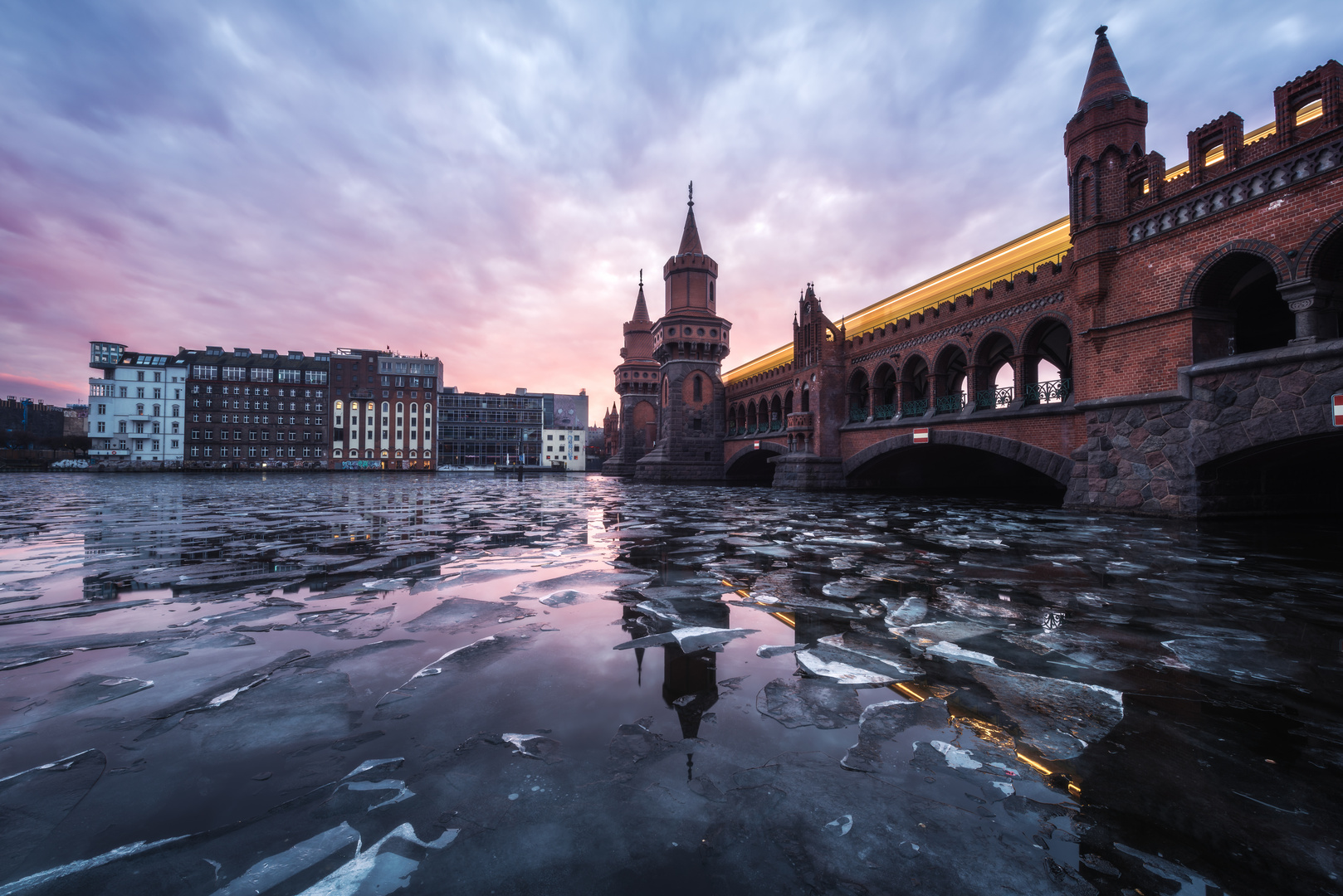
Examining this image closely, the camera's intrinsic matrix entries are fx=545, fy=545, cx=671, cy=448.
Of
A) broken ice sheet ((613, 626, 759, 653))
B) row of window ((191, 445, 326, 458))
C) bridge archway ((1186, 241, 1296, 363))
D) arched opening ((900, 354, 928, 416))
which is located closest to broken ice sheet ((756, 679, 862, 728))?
broken ice sheet ((613, 626, 759, 653))

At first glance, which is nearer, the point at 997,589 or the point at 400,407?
the point at 997,589

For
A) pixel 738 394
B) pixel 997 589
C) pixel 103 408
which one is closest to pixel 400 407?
pixel 103 408

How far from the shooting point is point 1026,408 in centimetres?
1544

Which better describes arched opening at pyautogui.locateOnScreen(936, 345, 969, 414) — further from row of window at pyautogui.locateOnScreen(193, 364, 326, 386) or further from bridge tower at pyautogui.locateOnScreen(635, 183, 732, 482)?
row of window at pyautogui.locateOnScreen(193, 364, 326, 386)

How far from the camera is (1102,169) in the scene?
43.0 ft

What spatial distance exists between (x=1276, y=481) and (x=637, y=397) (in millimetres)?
41380

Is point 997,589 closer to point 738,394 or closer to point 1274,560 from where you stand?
point 1274,560

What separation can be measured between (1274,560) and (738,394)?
31.6 m

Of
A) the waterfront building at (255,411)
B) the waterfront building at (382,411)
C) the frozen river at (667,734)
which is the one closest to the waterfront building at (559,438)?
the waterfront building at (382,411)

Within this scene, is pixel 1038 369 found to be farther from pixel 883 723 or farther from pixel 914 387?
pixel 883 723

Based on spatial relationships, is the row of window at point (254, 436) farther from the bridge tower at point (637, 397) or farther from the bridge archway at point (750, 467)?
the bridge archway at point (750, 467)

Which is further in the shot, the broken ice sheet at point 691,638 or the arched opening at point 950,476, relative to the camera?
the arched opening at point 950,476

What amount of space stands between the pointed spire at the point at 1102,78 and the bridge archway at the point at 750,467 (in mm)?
21512

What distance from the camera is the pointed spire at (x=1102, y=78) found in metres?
13.3
